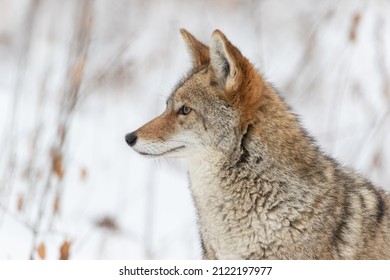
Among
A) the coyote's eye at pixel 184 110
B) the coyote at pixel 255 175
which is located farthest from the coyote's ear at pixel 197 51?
the coyote's eye at pixel 184 110

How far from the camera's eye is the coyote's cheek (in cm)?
412

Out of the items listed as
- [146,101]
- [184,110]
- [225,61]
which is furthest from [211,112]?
[146,101]

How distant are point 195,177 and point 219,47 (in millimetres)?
718

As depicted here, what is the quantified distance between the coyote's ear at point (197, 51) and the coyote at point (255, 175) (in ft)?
0.70

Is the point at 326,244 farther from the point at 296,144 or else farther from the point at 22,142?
the point at 22,142

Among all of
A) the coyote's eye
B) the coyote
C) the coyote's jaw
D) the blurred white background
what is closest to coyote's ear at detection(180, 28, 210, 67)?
the coyote

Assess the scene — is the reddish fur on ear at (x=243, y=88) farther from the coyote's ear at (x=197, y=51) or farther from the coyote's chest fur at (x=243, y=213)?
the coyote's ear at (x=197, y=51)

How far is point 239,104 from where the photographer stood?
4.05 m

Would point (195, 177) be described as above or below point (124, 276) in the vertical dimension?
above

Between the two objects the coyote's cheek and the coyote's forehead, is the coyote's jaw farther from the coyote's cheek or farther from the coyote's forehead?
the coyote's forehead

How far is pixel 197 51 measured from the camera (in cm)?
444

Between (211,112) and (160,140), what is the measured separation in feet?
1.03

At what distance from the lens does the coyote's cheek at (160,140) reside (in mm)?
4117

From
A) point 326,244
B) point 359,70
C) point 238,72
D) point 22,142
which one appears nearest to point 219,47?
point 238,72
